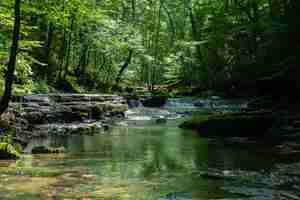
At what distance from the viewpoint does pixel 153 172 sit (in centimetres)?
1095

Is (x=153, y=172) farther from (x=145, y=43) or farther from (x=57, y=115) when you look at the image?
(x=145, y=43)

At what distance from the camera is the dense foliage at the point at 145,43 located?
1769 centimetres

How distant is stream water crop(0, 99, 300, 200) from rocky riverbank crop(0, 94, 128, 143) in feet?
8.14

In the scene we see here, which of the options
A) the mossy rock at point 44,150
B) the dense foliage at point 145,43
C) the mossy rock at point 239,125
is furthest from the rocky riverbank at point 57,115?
the mossy rock at point 239,125

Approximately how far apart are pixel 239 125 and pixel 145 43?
39394 millimetres

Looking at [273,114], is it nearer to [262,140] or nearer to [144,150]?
[262,140]

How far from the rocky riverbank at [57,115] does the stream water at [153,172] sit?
8.14ft

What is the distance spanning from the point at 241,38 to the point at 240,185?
26.3 m

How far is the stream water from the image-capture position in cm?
864

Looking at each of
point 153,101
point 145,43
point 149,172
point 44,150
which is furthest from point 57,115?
point 145,43

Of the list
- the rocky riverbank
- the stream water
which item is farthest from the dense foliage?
the stream water

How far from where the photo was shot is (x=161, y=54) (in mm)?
62750

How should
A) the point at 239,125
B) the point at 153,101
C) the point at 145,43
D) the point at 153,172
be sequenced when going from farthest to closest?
the point at 145,43, the point at 153,101, the point at 239,125, the point at 153,172

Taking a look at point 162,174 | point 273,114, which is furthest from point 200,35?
point 162,174
